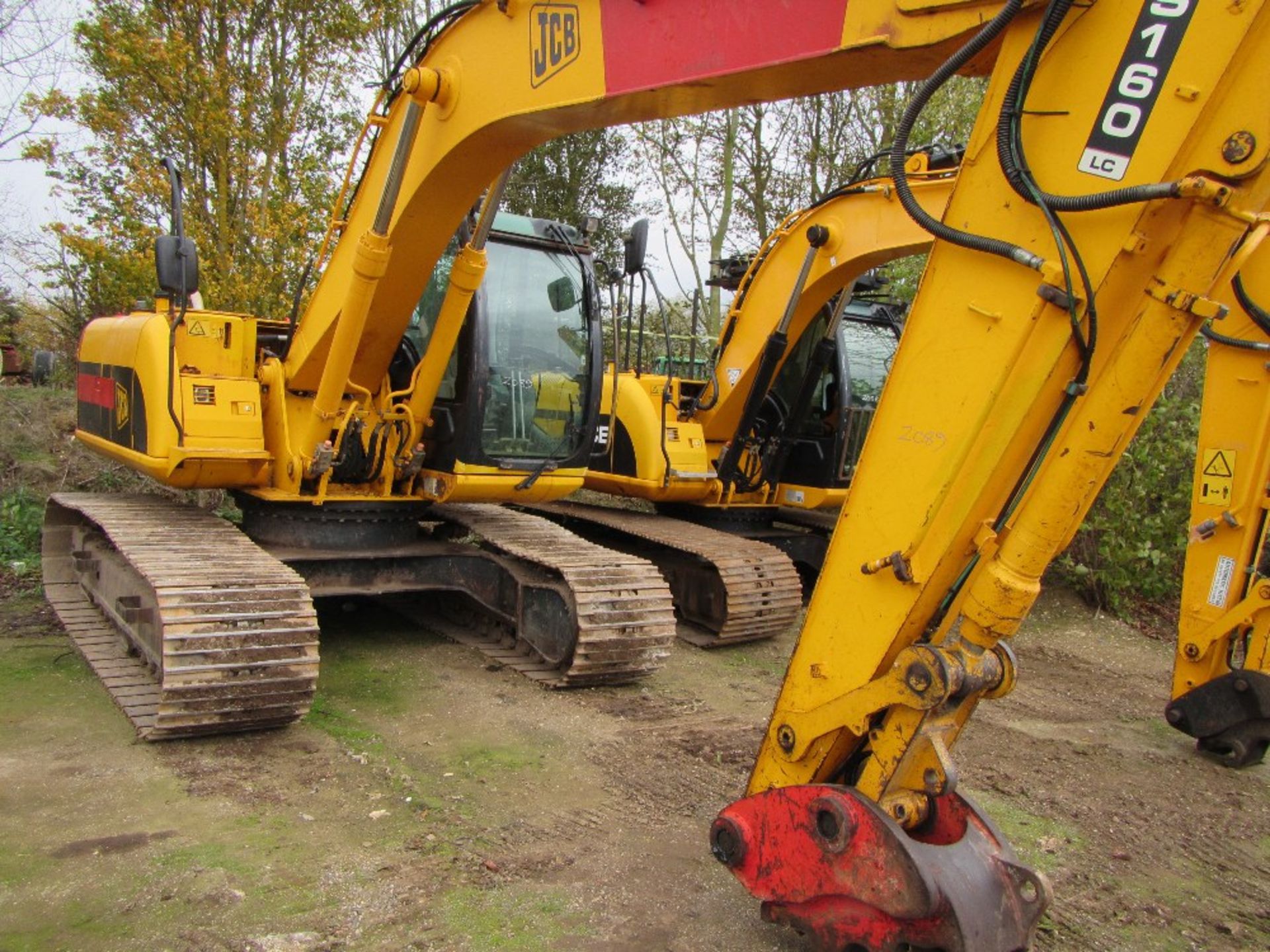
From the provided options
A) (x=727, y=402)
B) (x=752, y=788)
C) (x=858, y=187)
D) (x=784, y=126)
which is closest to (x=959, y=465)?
(x=752, y=788)

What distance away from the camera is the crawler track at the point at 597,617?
524 cm

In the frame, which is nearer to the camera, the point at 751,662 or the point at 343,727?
the point at 343,727

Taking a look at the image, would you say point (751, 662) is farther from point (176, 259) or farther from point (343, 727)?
point (176, 259)

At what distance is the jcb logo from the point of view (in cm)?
364

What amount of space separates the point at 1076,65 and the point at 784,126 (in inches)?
653

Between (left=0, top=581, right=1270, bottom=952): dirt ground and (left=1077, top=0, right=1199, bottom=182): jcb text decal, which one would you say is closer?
(left=1077, top=0, right=1199, bottom=182): jcb text decal

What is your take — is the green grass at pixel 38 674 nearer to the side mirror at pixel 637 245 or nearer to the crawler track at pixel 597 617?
the crawler track at pixel 597 617

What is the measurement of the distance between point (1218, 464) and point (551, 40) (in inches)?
147

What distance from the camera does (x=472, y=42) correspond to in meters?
4.22

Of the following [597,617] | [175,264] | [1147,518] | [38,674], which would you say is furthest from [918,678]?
[1147,518]

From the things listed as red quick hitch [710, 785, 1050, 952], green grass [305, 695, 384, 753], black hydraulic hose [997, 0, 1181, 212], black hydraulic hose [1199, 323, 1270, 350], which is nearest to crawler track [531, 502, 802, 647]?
green grass [305, 695, 384, 753]

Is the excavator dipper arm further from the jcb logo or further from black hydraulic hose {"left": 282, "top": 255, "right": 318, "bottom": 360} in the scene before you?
black hydraulic hose {"left": 282, "top": 255, "right": 318, "bottom": 360}

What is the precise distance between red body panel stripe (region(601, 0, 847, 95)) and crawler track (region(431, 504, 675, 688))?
105 inches

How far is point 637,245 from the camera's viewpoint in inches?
209
